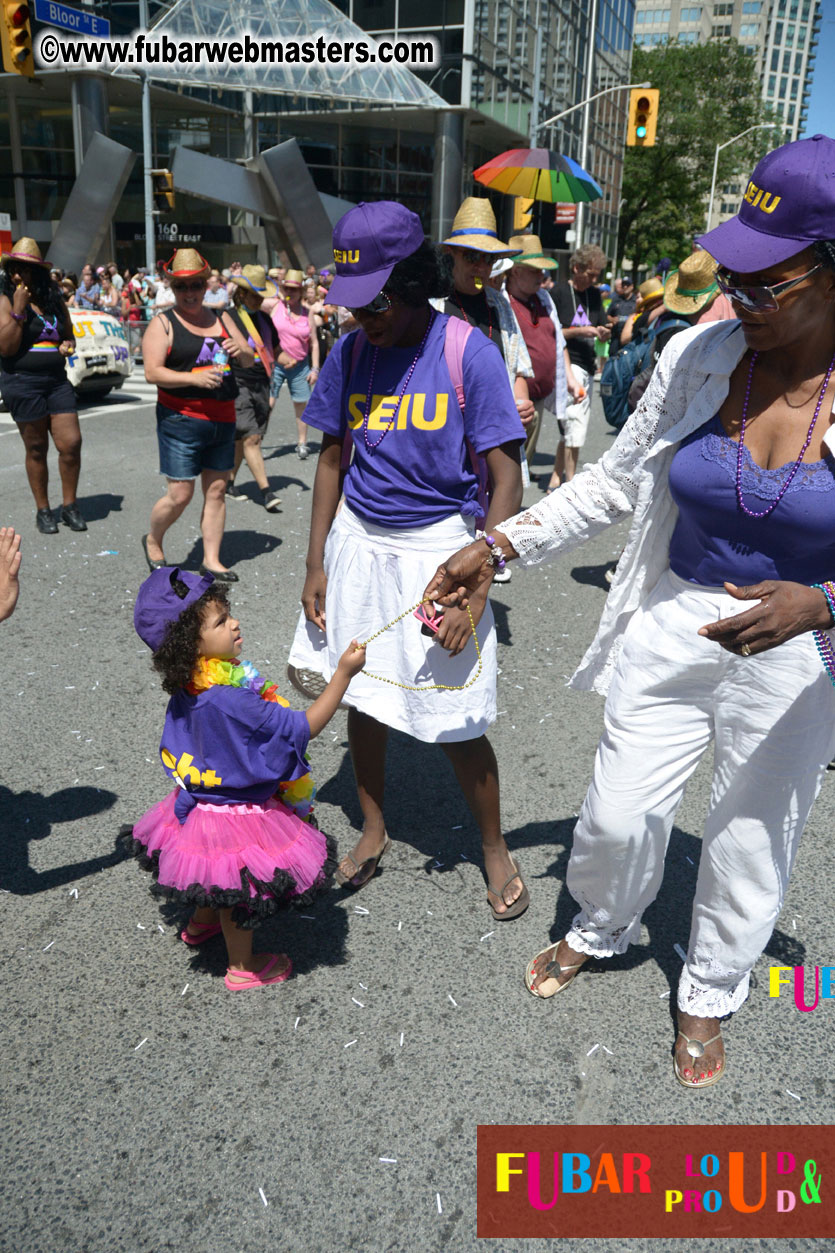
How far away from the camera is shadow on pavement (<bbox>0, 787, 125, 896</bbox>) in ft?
11.1

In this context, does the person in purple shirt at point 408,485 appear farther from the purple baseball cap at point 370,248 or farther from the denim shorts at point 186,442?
the denim shorts at point 186,442

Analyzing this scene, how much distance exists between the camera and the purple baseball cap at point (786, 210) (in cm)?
197

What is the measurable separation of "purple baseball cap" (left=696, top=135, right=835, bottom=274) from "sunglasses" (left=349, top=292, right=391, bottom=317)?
38.2 inches

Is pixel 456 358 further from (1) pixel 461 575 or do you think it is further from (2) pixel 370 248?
(1) pixel 461 575

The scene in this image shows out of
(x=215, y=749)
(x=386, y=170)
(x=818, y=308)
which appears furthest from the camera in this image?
(x=386, y=170)

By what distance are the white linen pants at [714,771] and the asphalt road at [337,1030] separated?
1.09 ft

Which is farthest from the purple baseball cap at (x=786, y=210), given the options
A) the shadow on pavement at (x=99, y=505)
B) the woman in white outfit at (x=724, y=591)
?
the shadow on pavement at (x=99, y=505)

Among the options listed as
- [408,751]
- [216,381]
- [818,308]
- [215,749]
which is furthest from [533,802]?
[216,381]

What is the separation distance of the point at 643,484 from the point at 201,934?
1.89m

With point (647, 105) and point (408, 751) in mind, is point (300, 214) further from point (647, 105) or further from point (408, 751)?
point (408, 751)

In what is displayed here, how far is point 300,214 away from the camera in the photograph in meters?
30.9

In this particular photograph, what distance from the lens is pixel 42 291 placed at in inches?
291

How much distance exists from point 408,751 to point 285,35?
32.0 m

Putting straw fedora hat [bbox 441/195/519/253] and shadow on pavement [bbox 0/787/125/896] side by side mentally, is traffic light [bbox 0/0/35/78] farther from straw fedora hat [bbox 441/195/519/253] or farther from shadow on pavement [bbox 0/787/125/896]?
shadow on pavement [bbox 0/787/125/896]
